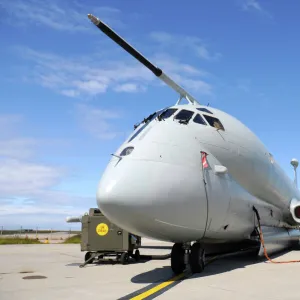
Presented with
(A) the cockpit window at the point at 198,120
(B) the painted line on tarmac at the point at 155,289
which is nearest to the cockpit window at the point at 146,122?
(A) the cockpit window at the point at 198,120

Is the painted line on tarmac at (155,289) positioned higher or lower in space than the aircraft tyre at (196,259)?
lower

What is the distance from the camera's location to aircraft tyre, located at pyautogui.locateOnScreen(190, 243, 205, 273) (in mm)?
10055

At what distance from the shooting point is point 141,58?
45.1 ft

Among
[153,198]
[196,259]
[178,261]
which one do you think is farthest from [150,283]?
[153,198]

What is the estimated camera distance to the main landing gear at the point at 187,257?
1008cm

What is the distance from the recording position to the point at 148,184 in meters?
8.48

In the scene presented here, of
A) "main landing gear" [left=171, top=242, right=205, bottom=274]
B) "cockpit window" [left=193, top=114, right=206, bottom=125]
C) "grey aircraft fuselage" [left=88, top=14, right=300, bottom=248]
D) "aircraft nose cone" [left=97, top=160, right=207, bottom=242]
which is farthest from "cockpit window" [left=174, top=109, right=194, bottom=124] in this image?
"main landing gear" [left=171, top=242, right=205, bottom=274]

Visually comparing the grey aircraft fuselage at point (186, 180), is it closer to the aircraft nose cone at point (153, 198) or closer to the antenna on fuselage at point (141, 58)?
the aircraft nose cone at point (153, 198)

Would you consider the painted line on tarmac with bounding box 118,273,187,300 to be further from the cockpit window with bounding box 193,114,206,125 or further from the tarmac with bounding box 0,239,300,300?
the cockpit window with bounding box 193,114,206,125

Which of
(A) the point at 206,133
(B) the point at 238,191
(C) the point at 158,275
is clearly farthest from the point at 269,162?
(C) the point at 158,275

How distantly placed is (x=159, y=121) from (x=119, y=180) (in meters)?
2.86

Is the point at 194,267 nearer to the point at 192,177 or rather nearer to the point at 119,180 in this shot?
the point at 192,177

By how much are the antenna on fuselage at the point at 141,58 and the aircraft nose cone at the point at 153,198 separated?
5.25 m

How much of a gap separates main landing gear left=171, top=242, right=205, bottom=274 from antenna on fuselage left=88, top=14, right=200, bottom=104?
22.7 feet
